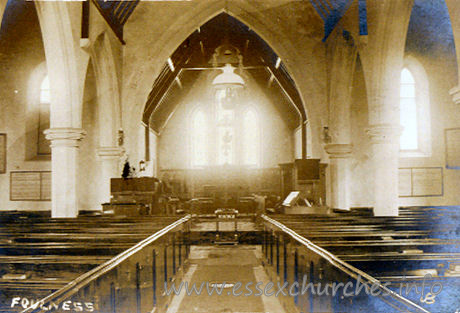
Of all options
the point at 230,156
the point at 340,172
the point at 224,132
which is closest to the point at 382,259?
the point at 340,172

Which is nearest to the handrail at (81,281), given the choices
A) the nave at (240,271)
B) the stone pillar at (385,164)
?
the nave at (240,271)

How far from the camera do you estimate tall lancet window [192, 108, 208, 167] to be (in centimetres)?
A: 1761

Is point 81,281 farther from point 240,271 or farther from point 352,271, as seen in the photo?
point 240,271

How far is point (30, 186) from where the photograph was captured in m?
10.9

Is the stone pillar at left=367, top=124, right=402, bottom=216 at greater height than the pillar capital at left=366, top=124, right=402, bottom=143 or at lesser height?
lesser

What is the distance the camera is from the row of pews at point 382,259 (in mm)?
2461

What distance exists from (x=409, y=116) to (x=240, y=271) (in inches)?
300

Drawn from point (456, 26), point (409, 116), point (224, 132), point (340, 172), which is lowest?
point (340, 172)

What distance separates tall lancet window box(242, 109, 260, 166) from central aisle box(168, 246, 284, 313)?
31.7 feet

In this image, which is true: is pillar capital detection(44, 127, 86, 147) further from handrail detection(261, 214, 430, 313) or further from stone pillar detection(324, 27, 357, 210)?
stone pillar detection(324, 27, 357, 210)

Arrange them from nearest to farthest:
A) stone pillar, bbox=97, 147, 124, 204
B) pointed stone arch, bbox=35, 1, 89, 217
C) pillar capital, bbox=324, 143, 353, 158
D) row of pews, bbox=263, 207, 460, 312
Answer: row of pews, bbox=263, 207, 460, 312 < pointed stone arch, bbox=35, 1, 89, 217 < stone pillar, bbox=97, 147, 124, 204 < pillar capital, bbox=324, 143, 353, 158

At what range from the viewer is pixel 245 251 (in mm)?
7629

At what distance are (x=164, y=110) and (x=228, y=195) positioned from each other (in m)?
4.47

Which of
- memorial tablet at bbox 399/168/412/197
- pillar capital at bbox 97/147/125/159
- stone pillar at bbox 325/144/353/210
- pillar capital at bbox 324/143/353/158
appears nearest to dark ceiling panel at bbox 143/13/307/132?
pillar capital at bbox 97/147/125/159
